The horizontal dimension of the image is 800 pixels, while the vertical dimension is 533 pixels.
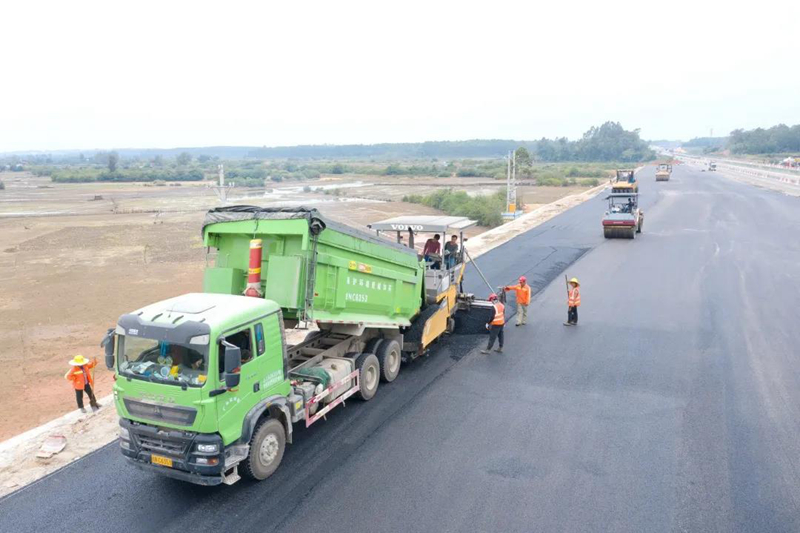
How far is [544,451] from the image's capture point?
26.4 ft

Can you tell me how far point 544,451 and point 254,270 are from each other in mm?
4737

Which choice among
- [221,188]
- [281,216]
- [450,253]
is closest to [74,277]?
[221,188]

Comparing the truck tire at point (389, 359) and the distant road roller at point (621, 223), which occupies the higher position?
the distant road roller at point (621, 223)

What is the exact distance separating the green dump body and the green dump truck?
0.7 inches

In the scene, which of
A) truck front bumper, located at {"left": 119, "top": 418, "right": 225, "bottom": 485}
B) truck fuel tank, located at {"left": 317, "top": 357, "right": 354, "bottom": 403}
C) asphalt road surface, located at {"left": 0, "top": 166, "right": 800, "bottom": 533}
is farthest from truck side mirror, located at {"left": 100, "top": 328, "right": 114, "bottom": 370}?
truck fuel tank, located at {"left": 317, "top": 357, "right": 354, "bottom": 403}

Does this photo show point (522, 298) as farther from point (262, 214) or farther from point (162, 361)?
point (162, 361)

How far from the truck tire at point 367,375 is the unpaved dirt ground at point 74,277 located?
205 inches

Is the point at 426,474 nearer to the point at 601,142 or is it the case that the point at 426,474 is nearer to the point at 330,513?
the point at 330,513

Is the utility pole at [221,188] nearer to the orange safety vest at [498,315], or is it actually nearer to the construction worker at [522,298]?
the construction worker at [522,298]

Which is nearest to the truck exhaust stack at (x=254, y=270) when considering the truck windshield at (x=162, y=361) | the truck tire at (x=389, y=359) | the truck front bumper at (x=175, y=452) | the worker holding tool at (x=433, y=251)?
the truck windshield at (x=162, y=361)

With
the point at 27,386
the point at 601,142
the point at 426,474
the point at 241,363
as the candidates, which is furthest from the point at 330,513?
the point at 601,142

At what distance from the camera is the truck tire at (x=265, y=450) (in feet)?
23.7

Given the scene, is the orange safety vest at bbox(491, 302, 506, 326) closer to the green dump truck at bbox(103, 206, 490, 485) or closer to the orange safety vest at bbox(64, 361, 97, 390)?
the green dump truck at bbox(103, 206, 490, 485)

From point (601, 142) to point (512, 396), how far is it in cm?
18851
